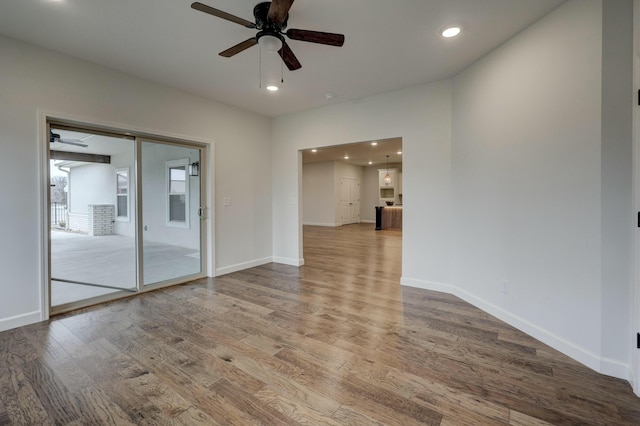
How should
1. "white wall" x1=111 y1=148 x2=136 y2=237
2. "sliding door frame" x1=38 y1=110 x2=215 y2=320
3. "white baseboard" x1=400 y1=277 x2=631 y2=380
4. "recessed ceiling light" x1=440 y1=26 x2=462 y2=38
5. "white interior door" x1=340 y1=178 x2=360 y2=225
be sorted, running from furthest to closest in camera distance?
"white interior door" x1=340 y1=178 x2=360 y2=225, "white wall" x1=111 y1=148 x2=136 y2=237, "sliding door frame" x1=38 y1=110 x2=215 y2=320, "recessed ceiling light" x1=440 y1=26 x2=462 y2=38, "white baseboard" x1=400 y1=277 x2=631 y2=380

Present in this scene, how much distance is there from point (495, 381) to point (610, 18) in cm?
265

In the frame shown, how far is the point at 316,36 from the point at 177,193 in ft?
11.8

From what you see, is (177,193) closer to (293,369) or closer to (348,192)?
(293,369)

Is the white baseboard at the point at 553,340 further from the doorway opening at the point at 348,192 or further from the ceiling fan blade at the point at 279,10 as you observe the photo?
the doorway opening at the point at 348,192

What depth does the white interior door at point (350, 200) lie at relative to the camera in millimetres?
12367

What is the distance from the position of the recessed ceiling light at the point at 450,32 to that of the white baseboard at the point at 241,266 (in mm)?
4319

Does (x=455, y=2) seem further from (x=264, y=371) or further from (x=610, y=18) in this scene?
(x=264, y=371)

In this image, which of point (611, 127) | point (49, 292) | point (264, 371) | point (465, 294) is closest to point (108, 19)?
point (49, 292)

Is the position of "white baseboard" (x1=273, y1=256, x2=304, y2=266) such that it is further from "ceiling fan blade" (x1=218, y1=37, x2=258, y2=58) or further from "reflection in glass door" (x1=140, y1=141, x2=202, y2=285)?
"ceiling fan blade" (x1=218, y1=37, x2=258, y2=58)

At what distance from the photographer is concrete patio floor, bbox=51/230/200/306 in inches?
147

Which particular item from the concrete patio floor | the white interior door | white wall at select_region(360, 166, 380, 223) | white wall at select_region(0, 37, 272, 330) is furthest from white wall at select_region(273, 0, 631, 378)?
white wall at select_region(360, 166, 380, 223)

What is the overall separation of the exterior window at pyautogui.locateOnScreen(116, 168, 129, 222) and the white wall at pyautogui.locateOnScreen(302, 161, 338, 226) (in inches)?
302

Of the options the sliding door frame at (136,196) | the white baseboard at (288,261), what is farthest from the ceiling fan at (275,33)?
the white baseboard at (288,261)

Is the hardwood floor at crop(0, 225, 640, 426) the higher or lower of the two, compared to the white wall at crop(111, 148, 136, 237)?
lower
